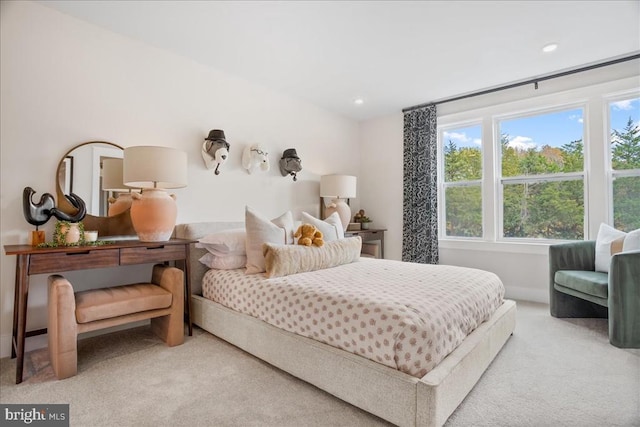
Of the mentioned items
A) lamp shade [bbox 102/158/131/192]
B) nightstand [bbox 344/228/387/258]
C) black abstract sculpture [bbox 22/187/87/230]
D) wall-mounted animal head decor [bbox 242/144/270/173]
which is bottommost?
nightstand [bbox 344/228/387/258]

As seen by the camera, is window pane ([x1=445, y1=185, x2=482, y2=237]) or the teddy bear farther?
window pane ([x1=445, y1=185, x2=482, y2=237])

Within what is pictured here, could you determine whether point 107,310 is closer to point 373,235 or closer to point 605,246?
point 373,235

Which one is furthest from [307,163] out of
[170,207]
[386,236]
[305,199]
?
[170,207]

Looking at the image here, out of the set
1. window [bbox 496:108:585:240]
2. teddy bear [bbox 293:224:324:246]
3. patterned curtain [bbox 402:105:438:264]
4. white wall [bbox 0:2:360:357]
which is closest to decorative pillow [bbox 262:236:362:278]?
teddy bear [bbox 293:224:324:246]

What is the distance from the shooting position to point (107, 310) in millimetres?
2057

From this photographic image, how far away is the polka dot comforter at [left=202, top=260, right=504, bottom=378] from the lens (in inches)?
57.6

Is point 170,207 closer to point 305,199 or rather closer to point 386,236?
point 305,199

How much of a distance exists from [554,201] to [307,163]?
301cm

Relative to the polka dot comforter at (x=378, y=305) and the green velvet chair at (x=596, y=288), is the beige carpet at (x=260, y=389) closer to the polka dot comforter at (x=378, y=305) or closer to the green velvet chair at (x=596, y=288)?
the green velvet chair at (x=596, y=288)

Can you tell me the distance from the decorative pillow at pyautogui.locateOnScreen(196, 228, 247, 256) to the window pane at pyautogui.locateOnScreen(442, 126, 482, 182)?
3115 mm

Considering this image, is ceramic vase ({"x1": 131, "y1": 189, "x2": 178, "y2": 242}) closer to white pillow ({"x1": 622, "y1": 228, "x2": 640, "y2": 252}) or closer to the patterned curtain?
the patterned curtain

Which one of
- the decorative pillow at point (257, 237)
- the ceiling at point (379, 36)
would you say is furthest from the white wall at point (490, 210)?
the decorative pillow at point (257, 237)

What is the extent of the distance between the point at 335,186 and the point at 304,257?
193 centimetres

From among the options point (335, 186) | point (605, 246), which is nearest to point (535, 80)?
point (605, 246)
